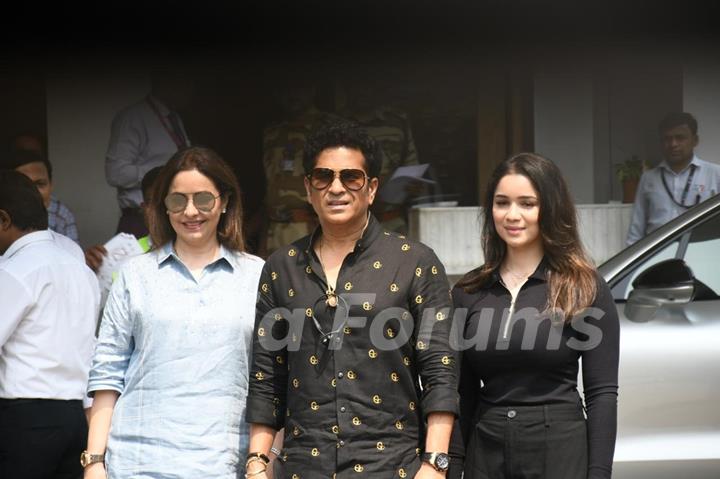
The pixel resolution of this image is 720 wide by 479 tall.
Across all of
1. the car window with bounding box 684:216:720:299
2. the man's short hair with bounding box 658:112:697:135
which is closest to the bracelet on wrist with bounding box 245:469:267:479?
the car window with bounding box 684:216:720:299

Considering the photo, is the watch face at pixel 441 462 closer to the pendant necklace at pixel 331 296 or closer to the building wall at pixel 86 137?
the pendant necklace at pixel 331 296

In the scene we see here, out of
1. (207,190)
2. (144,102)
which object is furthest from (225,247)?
(144,102)

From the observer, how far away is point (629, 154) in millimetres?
8133

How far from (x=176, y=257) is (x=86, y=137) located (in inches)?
183

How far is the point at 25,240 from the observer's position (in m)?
4.46

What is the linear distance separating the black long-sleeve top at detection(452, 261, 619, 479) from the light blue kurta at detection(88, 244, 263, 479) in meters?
0.69

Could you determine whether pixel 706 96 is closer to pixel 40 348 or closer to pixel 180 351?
pixel 40 348

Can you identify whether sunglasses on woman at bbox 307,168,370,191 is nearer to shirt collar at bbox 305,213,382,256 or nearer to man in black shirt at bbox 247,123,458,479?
man in black shirt at bbox 247,123,458,479

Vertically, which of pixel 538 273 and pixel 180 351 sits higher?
pixel 538 273

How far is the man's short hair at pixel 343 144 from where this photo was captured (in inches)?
133

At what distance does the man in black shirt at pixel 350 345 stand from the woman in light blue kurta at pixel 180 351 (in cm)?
11

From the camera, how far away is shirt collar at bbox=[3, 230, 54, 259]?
14.6ft

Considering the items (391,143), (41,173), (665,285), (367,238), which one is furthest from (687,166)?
(367,238)

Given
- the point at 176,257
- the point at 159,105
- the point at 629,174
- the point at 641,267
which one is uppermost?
the point at 159,105
